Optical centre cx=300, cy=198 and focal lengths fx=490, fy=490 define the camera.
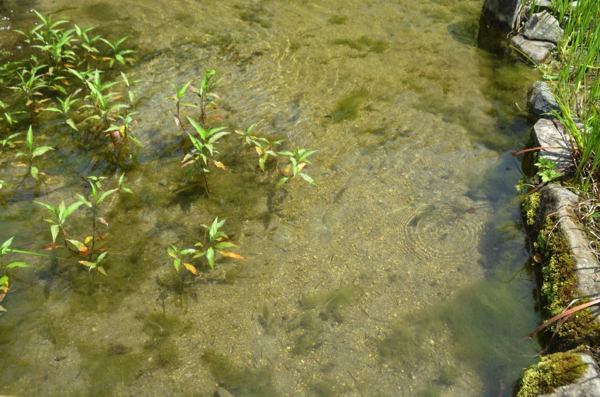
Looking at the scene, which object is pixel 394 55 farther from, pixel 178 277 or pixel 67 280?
pixel 67 280

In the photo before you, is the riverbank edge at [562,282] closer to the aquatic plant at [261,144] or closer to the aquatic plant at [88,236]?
the aquatic plant at [261,144]

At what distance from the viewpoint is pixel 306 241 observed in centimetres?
357

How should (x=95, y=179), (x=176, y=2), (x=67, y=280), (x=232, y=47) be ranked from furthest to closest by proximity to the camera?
(x=176, y=2) → (x=232, y=47) → (x=95, y=179) → (x=67, y=280)

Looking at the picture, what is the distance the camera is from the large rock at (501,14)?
5.89 metres

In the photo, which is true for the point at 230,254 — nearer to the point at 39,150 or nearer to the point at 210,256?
the point at 210,256

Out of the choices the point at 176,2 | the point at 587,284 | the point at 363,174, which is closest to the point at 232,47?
the point at 176,2

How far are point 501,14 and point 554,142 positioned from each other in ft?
8.44

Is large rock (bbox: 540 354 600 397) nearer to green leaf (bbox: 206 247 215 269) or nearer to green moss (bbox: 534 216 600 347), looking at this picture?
green moss (bbox: 534 216 600 347)

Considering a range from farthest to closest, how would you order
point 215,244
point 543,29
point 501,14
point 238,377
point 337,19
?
point 337,19
point 501,14
point 543,29
point 215,244
point 238,377

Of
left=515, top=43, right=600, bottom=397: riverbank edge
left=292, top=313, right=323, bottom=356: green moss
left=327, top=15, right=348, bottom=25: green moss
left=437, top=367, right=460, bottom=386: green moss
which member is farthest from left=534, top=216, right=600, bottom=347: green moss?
left=327, top=15, right=348, bottom=25: green moss

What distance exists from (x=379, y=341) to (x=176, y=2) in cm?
502

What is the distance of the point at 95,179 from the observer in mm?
3717

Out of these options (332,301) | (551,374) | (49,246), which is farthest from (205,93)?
(551,374)

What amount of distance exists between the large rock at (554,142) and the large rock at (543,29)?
5.99ft
